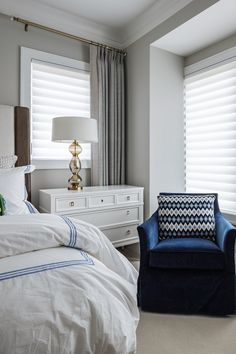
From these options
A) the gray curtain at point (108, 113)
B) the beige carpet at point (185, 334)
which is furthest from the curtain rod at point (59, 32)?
the beige carpet at point (185, 334)

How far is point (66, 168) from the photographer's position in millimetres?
3172

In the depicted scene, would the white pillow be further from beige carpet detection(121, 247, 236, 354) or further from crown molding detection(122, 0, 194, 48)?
crown molding detection(122, 0, 194, 48)

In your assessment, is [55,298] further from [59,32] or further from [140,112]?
[59,32]

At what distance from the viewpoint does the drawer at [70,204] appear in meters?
2.61

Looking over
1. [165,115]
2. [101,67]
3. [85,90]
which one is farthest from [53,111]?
[165,115]

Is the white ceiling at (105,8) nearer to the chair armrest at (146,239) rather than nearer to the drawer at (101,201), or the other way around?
the drawer at (101,201)

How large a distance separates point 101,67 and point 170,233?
7.13ft

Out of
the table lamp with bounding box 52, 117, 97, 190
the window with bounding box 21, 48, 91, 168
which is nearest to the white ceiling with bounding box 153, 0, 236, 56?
the window with bounding box 21, 48, 91, 168

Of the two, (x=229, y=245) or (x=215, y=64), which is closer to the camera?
(x=229, y=245)

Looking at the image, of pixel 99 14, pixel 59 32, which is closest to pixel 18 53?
pixel 59 32

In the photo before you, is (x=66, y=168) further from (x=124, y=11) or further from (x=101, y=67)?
(x=124, y=11)

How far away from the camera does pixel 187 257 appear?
1.98m

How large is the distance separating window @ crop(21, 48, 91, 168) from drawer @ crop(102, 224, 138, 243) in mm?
893

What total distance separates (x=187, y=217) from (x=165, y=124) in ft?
4.32
